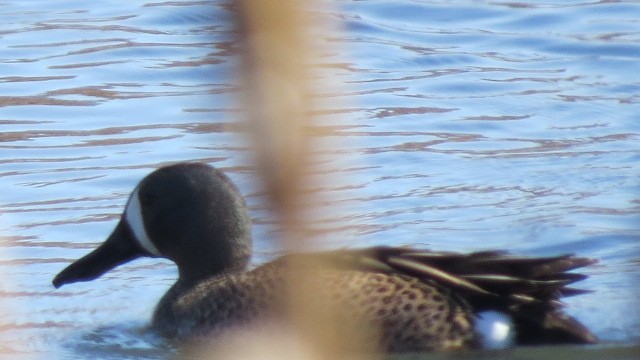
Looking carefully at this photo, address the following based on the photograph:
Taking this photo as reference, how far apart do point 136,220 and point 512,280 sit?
169 centimetres

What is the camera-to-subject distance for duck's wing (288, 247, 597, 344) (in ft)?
15.8

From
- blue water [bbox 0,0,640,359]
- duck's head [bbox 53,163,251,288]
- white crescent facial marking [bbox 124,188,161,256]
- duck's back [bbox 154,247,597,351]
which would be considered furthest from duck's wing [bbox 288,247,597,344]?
white crescent facial marking [bbox 124,188,161,256]

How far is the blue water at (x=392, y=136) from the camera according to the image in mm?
5949

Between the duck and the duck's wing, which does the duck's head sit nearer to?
the duck

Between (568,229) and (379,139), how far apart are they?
174cm

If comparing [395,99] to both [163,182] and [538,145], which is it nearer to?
[538,145]

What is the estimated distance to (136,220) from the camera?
224 inches

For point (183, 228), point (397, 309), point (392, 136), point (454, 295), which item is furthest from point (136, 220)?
point (392, 136)

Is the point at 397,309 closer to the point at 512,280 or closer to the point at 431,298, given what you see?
the point at 431,298

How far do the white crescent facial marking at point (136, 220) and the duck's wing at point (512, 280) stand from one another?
1.16m

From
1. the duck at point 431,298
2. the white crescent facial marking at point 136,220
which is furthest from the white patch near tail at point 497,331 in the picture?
the white crescent facial marking at point 136,220

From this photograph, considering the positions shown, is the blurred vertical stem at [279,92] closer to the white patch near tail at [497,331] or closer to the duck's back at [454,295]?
the duck's back at [454,295]

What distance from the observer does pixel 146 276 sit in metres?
6.36

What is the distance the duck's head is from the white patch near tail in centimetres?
115
